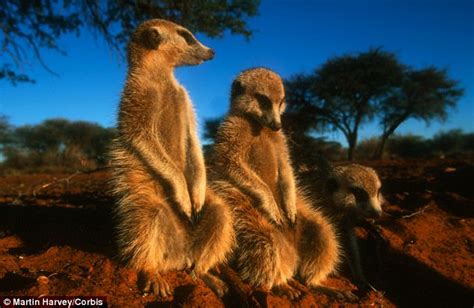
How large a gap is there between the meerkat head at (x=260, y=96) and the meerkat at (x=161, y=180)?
0.51 metres

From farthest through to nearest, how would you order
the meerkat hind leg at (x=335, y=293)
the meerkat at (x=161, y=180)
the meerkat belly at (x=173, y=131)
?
the meerkat belly at (x=173, y=131), the meerkat hind leg at (x=335, y=293), the meerkat at (x=161, y=180)

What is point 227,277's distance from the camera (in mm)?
2840

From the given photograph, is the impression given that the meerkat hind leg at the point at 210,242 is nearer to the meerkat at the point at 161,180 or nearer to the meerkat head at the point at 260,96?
the meerkat at the point at 161,180

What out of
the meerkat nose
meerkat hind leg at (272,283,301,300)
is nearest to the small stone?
meerkat hind leg at (272,283,301,300)

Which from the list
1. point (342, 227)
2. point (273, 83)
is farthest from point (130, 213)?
point (342, 227)

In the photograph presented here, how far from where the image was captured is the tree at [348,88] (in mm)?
18266

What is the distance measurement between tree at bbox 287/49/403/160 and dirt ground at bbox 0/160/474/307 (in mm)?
13349

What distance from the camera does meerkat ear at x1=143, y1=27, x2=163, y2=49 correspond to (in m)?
3.09

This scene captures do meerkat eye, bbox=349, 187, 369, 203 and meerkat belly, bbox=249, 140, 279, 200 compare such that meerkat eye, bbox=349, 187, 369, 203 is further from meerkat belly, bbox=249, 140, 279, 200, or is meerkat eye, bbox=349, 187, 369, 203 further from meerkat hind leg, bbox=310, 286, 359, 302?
meerkat hind leg, bbox=310, 286, 359, 302

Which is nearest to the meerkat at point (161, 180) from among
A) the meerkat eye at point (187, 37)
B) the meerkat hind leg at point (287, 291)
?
the meerkat eye at point (187, 37)

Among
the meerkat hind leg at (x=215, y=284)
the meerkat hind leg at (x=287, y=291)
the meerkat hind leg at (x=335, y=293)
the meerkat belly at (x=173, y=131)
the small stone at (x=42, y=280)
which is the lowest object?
the meerkat hind leg at (x=335, y=293)

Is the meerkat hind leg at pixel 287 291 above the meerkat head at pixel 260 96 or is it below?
below

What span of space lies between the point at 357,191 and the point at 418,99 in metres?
16.5

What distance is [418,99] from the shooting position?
60.8 feet
